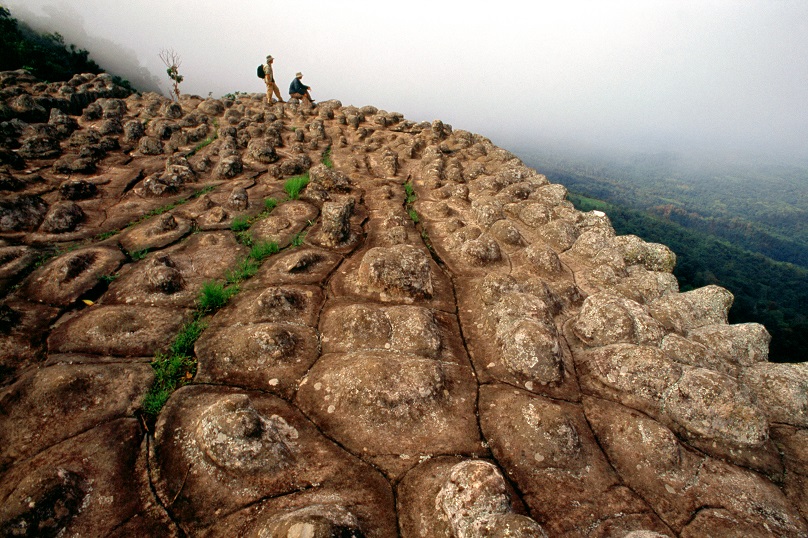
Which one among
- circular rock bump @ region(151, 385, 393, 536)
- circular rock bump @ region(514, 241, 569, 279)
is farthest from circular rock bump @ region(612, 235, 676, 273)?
circular rock bump @ region(151, 385, 393, 536)

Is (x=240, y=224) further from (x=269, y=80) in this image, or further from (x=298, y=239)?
(x=269, y=80)

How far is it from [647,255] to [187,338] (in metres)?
8.88

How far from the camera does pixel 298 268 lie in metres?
6.43

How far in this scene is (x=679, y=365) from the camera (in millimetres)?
4617

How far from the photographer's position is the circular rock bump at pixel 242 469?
315 cm

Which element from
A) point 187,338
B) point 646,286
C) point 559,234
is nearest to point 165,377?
point 187,338

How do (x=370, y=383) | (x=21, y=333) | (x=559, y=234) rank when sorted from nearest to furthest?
(x=370, y=383) < (x=21, y=333) < (x=559, y=234)

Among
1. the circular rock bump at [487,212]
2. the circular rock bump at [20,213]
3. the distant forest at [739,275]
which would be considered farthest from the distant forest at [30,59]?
the distant forest at [739,275]

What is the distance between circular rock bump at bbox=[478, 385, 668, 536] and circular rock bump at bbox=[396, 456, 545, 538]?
0.28 meters

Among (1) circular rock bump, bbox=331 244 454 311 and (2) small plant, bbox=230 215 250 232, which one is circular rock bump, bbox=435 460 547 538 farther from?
(2) small plant, bbox=230 215 250 232

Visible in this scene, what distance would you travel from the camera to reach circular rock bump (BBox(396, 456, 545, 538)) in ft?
9.31

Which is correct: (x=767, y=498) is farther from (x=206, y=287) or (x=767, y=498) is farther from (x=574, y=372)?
(x=206, y=287)

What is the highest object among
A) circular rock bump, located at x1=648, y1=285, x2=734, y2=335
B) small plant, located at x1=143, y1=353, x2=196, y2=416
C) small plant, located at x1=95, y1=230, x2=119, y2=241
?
circular rock bump, located at x1=648, y1=285, x2=734, y2=335

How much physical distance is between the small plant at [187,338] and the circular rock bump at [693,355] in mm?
6416
